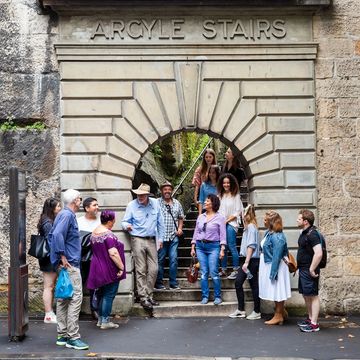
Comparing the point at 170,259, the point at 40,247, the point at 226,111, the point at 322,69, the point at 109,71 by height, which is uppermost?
the point at 322,69

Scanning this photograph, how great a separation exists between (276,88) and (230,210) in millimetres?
2232

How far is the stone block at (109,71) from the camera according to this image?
11.0 m

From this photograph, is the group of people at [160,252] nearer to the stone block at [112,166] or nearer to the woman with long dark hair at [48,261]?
the woman with long dark hair at [48,261]

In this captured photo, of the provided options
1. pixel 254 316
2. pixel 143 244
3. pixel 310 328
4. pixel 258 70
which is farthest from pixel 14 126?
pixel 310 328

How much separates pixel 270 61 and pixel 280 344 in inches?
190

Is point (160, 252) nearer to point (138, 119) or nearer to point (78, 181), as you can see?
point (78, 181)

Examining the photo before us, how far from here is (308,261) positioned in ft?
31.4

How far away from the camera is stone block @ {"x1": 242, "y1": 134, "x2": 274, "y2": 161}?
11125mm

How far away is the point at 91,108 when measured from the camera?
11008mm

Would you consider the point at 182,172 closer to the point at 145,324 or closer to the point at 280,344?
the point at 145,324

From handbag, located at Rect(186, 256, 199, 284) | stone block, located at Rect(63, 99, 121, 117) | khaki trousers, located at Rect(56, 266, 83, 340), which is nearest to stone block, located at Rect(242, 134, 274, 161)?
handbag, located at Rect(186, 256, 199, 284)

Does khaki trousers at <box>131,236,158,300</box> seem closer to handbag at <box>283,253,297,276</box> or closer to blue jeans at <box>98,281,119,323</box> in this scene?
blue jeans at <box>98,281,119,323</box>

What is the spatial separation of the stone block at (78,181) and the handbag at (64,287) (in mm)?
2932

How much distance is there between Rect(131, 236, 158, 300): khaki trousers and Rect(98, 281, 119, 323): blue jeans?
1110mm
